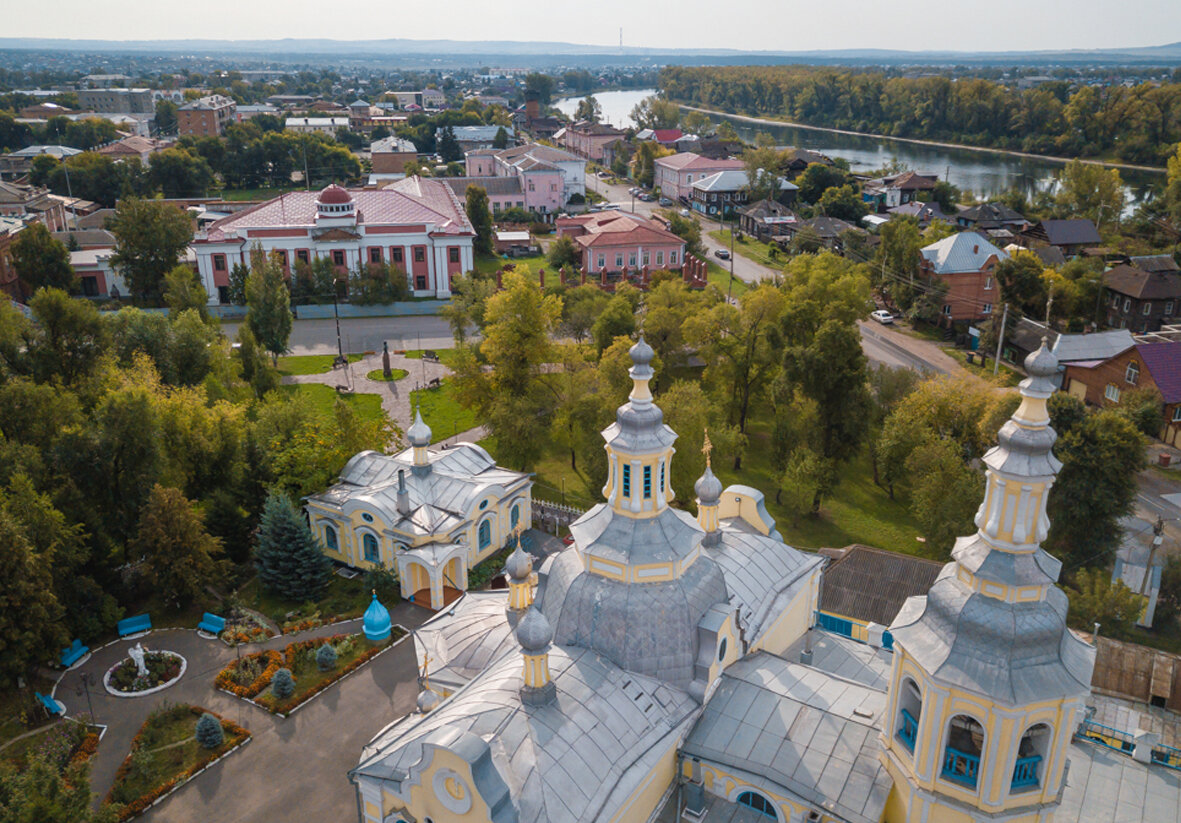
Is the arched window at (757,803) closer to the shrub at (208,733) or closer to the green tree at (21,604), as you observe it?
the shrub at (208,733)

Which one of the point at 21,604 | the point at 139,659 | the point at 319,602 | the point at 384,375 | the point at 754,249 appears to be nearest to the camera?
the point at 21,604

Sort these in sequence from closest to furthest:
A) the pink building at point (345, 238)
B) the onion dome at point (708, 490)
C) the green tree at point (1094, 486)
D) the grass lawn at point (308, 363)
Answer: the onion dome at point (708, 490)
the green tree at point (1094, 486)
the grass lawn at point (308, 363)
the pink building at point (345, 238)

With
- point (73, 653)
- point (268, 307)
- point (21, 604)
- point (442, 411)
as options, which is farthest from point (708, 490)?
point (268, 307)

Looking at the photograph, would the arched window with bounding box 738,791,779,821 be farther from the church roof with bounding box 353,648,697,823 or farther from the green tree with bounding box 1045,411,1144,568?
the green tree with bounding box 1045,411,1144,568

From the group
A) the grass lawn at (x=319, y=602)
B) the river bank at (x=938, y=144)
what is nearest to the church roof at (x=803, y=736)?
the grass lawn at (x=319, y=602)

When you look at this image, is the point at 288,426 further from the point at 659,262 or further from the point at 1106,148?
the point at 1106,148

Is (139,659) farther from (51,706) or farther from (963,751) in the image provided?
(963,751)

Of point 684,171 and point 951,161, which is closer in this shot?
point 684,171
